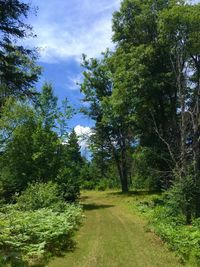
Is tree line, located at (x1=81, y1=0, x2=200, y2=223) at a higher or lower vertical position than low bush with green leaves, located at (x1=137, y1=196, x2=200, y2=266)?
higher

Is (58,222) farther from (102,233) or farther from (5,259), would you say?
(5,259)

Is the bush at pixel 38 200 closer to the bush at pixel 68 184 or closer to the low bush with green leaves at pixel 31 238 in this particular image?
the low bush with green leaves at pixel 31 238

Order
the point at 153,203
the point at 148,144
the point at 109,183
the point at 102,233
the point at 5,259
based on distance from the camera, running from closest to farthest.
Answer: the point at 5,259 < the point at 102,233 < the point at 153,203 < the point at 148,144 < the point at 109,183

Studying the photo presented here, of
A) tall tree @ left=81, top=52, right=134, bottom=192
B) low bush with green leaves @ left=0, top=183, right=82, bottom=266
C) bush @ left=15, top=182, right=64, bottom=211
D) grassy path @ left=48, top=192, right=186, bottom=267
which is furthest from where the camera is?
tall tree @ left=81, top=52, right=134, bottom=192

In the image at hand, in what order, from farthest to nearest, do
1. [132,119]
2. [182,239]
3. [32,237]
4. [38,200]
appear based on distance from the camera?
[132,119] < [38,200] < [182,239] < [32,237]

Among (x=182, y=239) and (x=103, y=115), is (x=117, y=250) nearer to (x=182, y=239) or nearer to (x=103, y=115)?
(x=182, y=239)

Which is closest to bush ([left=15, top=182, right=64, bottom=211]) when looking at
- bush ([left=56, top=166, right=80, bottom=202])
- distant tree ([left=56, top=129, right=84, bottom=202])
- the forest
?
the forest

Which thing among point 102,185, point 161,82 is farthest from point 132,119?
point 102,185

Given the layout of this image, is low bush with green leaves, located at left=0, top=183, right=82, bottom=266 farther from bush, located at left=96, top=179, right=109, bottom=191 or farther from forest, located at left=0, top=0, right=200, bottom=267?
bush, located at left=96, top=179, right=109, bottom=191

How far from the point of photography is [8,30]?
1409cm

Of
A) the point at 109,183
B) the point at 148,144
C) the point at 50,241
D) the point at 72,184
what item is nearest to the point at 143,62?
the point at 148,144

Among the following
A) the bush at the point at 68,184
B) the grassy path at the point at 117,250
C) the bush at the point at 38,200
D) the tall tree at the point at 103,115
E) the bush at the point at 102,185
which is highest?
the tall tree at the point at 103,115

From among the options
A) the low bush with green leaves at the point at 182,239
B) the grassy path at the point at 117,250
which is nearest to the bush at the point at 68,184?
the grassy path at the point at 117,250

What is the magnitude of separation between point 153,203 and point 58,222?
572 inches
